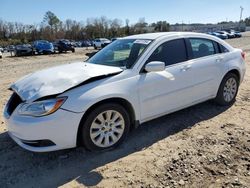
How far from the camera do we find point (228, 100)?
5535 mm

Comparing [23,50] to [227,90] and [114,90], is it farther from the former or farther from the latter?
[114,90]

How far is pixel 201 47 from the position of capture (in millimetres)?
5031

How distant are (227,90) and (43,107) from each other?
3792mm

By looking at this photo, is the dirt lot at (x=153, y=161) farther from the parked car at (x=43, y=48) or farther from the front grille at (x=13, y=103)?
the parked car at (x=43, y=48)

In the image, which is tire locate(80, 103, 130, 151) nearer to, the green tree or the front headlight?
the front headlight

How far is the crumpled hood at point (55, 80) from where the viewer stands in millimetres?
3467

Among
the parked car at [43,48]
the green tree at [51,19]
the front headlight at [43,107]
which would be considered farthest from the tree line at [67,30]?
the front headlight at [43,107]

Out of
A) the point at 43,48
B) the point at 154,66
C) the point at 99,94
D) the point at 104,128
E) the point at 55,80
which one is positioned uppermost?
the point at 43,48

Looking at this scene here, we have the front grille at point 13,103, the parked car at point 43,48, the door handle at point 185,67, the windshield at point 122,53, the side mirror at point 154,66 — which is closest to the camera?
the front grille at point 13,103

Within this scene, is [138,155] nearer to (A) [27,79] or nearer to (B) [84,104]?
(B) [84,104]

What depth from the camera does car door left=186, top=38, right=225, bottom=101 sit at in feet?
15.6

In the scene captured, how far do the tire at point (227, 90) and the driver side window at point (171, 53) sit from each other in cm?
121

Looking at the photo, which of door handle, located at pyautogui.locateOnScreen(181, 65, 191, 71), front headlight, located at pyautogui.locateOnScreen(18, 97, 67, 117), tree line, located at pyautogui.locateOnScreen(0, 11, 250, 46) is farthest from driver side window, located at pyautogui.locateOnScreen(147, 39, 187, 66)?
tree line, located at pyautogui.locateOnScreen(0, 11, 250, 46)

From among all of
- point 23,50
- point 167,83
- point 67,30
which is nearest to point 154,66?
point 167,83
